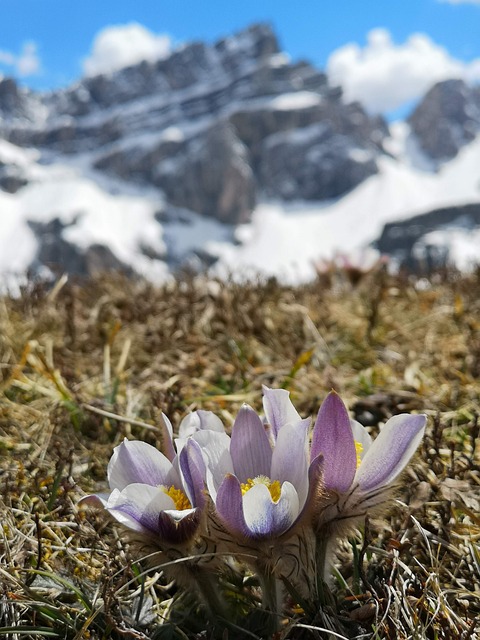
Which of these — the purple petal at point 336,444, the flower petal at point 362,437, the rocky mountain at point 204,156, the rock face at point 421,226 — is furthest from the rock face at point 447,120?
the purple petal at point 336,444

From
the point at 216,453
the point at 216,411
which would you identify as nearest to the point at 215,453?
the point at 216,453

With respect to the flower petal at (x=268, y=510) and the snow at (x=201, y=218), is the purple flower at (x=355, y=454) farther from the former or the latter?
the snow at (x=201, y=218)

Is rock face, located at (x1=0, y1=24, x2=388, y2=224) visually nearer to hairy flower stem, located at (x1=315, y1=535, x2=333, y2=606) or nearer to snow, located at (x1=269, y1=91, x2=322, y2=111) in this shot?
snow, located at (x1=269, y1=91, x2=322, y2=111)

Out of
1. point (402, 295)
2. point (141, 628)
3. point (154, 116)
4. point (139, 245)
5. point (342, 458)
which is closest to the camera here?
point (342, 458)

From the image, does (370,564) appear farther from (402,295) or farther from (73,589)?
(402,295)

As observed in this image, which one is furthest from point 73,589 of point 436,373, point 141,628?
point 436,373

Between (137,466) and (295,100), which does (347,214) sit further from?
(137,466)
